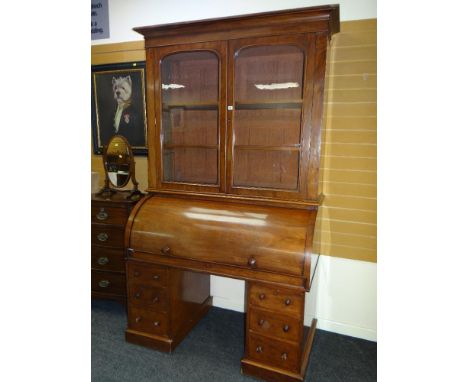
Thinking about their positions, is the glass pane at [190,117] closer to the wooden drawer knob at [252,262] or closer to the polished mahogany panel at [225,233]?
the polished mahogany panel at [225,233]

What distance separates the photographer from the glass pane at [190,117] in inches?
78.4

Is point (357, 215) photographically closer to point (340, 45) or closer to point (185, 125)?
point (340, 45)

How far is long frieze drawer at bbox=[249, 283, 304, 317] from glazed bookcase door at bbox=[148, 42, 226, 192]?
Answer: 657 mm

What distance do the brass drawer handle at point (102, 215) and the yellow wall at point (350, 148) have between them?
1598 mm

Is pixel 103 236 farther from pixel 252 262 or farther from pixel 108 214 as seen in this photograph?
pixel 252 262

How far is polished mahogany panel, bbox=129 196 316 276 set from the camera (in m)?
1.69

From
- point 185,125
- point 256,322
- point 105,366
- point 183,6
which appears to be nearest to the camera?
point 256,322

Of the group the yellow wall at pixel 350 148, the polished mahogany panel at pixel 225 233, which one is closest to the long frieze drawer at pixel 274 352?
the polished mahogany panel at pixel 225 233

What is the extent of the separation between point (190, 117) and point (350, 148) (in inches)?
44.3

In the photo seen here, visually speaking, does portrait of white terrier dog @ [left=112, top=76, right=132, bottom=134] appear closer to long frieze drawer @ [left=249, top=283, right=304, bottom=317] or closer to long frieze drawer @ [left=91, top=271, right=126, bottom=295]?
long frieze drawer @ [left=91, top=271, right=126, bottom=295]

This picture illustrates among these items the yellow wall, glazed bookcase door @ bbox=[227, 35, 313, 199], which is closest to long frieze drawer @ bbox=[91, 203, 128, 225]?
glazed bookcase door @ bbox=[227, 35, 313, 199]
